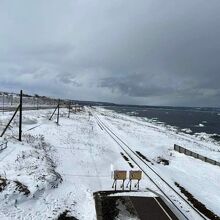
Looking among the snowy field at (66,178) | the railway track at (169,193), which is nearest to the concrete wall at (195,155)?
the snowy field at (66,178)

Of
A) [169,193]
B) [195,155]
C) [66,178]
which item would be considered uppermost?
[66,178]

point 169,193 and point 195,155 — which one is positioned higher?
point 169,193

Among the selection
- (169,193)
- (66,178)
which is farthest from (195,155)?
(66,178)

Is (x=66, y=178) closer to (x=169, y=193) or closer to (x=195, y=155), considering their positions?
(x=169, y=193)

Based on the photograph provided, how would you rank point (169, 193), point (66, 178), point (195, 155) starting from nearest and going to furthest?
point (169, 193) < point (66, 178) < point (195, 155)

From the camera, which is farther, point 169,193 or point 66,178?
point 66,178

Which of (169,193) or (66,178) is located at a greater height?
(66,178)

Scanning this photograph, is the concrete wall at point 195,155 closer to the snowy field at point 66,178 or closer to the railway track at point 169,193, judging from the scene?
the snowy field at point 66,178

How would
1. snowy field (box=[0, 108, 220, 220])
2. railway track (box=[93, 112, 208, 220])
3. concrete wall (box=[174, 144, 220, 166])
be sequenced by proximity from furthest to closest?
concrete wall (box=[174, 144, 220, 166]) → railway track (box=[93, 112, 208, 220]) → snowy field (box=[0, 108, 220, 220])

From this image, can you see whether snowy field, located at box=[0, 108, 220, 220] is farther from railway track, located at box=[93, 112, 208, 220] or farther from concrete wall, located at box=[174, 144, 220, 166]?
concrete wall, located at box=[174, 144, 220, 166]

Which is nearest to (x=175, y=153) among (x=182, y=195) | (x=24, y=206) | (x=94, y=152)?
(x=94, y=152)

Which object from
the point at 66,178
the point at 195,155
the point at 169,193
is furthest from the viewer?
the point at 195,155

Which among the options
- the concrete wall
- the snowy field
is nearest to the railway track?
the snowy field

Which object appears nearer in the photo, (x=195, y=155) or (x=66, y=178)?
(x=66, y=178)
